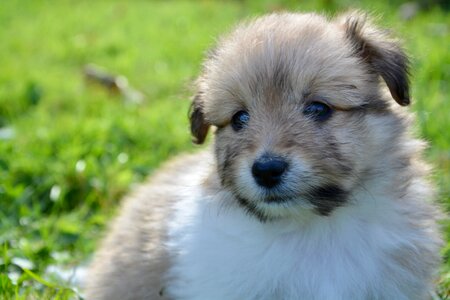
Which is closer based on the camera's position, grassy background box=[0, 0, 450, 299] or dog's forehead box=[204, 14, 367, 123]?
dog's forehead box=[204, 14, 367, 123]

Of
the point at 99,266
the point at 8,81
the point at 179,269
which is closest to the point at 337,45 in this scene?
the point at 179,269

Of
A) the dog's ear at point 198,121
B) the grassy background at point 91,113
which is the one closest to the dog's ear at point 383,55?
the grassy background at point 91,113

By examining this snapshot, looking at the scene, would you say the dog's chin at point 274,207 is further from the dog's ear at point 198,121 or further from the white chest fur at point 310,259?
the dog's ear at point 198,121

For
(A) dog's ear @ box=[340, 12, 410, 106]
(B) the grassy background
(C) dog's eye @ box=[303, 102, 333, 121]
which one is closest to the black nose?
(C) dog's eye @ box=[303, 102, 333, 121]

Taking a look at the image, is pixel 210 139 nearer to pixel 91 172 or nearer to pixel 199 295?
pixel 199 295

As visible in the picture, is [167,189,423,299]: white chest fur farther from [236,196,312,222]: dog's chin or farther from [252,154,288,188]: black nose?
[252,154,288,188]: black nose

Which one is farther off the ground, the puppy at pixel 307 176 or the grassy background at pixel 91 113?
the puppy at pixel 307 176
